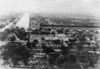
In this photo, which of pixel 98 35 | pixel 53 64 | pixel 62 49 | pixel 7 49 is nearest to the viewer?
pixel 53 64

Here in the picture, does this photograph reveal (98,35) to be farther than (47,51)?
Yes

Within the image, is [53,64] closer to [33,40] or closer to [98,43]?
[33,40]

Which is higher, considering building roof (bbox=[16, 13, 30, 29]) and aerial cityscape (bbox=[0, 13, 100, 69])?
building roof (bbox=[16, 13, 30, 29])

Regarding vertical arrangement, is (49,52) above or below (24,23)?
below

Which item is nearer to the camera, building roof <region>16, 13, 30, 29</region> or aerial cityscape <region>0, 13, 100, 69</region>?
aerial cityscape <region>0, 13, 100, 69</region>

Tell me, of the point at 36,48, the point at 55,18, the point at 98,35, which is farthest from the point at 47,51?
the point at 55,18

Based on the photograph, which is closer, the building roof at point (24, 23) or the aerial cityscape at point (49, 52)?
the aerial cityscape at point (49, 52)

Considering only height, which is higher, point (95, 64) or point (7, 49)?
point (7, 49)

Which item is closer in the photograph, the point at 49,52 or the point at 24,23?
the point at 49,52

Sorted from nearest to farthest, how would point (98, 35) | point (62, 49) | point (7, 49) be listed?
1. point (7, 49)
2. point (62, 49)
3. point (98, 35)

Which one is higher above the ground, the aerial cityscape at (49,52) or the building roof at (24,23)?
the building roof at (24,23)

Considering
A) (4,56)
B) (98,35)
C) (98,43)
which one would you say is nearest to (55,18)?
(98,35)
